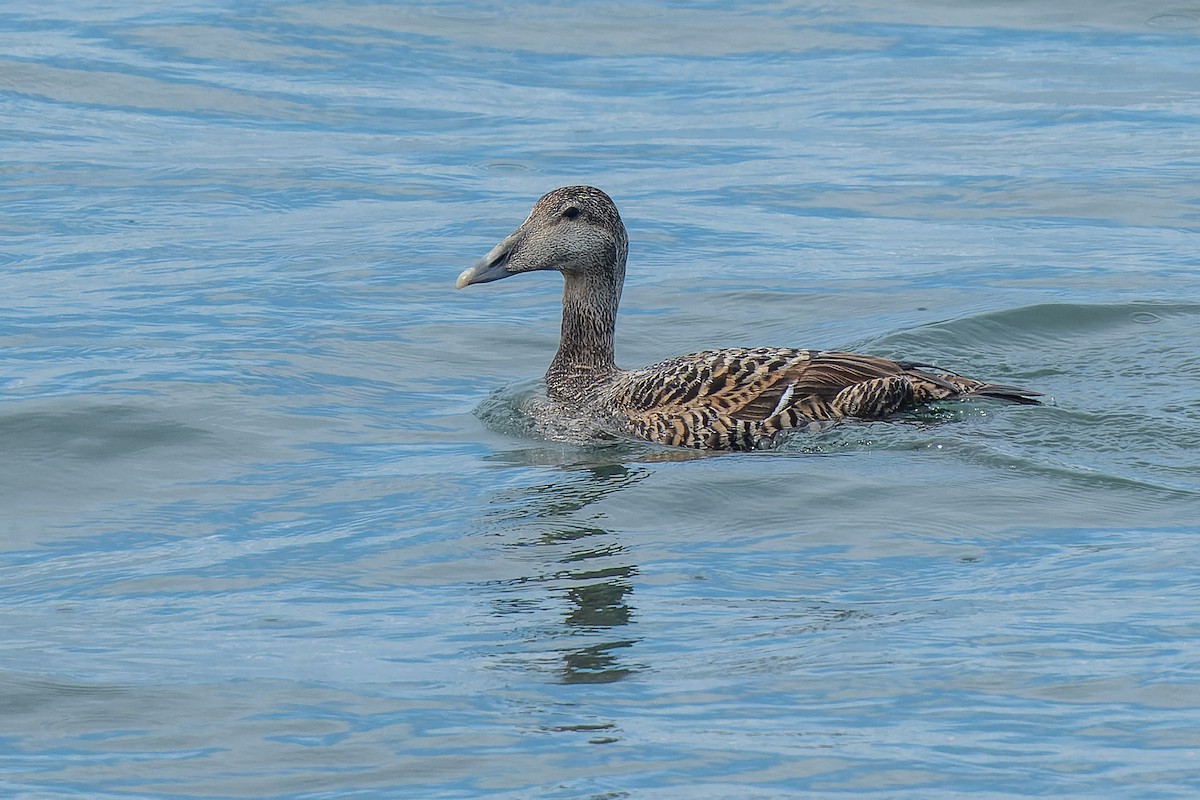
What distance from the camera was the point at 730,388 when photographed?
30.2 ft

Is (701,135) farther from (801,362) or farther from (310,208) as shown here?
(801,362)

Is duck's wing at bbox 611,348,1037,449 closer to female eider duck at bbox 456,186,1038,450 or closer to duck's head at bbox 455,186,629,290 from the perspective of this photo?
female eider duck at bbox 456,186,1038,450

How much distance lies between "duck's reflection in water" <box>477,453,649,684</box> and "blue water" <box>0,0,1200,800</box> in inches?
1.2

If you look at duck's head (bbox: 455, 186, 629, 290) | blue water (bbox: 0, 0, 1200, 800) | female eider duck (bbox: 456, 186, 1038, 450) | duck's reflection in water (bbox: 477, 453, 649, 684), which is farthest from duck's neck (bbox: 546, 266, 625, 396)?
duck's reflection in water (bbox: 477, 453, 649, 684)

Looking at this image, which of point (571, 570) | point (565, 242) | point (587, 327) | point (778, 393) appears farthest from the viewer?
point (587, 327)

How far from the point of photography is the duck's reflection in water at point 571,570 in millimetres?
6621

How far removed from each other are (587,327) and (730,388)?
132cm

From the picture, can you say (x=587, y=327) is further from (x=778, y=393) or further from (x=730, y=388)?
(x=778, y=393)

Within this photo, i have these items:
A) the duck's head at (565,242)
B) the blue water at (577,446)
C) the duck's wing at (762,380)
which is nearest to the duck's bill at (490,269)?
the duck's head at (565,242)

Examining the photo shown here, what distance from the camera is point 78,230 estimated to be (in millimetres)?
14227

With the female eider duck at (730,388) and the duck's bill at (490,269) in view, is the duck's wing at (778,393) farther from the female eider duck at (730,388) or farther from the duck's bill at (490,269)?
the duck's bill at (490,269)

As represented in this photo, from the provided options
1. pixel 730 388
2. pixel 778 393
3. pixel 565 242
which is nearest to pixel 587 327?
pixel 565 242

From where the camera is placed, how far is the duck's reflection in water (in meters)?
6.62

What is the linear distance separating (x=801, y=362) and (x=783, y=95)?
9.64 meters
